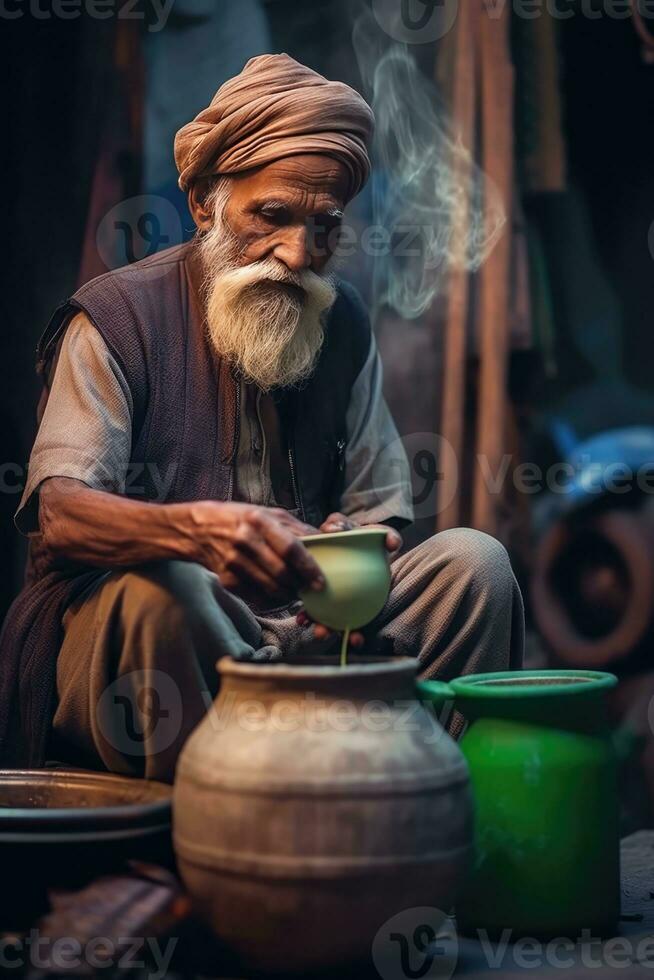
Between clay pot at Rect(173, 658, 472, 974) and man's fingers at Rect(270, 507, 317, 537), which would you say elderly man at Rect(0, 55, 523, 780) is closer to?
man's fingers at Rect(270, 507, 317, 537)

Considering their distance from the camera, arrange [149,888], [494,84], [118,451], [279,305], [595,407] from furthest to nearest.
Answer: [595,407], [494,84], [279,305], [118,451], [149,888]

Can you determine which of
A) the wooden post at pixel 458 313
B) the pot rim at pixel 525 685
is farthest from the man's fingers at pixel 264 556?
the wooden post at pixel 458 313

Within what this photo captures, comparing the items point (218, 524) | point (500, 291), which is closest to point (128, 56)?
point (500, 291)

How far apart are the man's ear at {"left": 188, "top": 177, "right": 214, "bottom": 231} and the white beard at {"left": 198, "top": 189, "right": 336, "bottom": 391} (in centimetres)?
7

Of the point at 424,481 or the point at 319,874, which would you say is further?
the point at 424,481

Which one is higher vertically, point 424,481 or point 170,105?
point 170,105

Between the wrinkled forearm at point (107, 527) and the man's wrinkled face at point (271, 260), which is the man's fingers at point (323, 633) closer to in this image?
the wrinkled forearm at point (107, 527)

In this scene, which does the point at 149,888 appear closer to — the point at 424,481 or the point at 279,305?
the point at 279,305

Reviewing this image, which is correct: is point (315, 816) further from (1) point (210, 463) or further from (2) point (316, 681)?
(1) point (210, 463)

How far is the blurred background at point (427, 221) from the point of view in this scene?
460cm

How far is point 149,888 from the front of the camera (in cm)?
246

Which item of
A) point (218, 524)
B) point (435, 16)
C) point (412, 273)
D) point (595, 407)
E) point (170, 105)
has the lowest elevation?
point (218, 524)

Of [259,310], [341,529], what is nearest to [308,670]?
[341,529]

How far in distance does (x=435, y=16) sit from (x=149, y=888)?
3790mm
